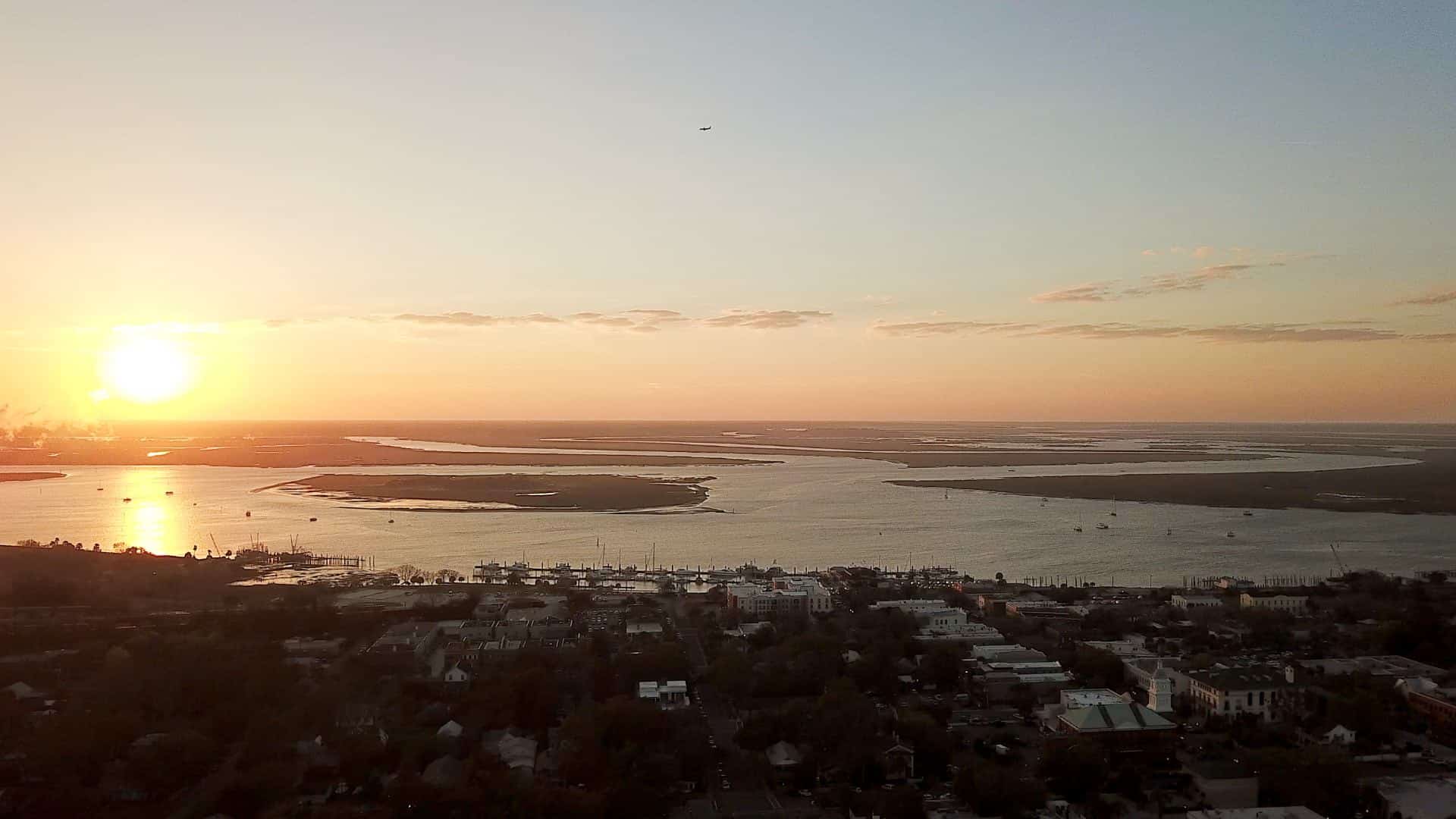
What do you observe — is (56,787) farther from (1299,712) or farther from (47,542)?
(47,542)

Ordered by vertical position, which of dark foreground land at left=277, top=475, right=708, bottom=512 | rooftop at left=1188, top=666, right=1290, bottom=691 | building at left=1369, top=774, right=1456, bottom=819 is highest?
dark foreground land at left=277, top=475, right=708, bottom=512

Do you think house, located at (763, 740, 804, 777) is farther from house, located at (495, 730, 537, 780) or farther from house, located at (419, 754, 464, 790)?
house, located at (419, 754, 464, 790)

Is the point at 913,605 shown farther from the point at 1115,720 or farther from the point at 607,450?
the point at 607,450

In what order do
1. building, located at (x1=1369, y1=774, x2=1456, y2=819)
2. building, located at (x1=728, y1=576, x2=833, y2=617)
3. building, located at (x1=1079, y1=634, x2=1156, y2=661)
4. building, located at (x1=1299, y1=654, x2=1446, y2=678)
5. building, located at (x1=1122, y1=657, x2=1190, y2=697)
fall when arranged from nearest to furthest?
1. building, located at (x1=1369, y1=774, x2=1456, y2=819)
2. building, located at (x1=1122, y1=657, x2=1190, y2=697)
3. building, located at (x1=1299, y1=654, x2=1446, y2=678)
4. building, located at (x1=1079, y1=634, x2=1156, y2=661)
5. building, located at (x1=728, y1=576, x2=833, y2=617)

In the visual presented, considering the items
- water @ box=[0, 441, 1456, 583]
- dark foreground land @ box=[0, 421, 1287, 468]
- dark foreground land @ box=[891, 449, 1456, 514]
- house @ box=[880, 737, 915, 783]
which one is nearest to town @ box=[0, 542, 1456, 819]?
house @ box=[880, 737, 915, 783]

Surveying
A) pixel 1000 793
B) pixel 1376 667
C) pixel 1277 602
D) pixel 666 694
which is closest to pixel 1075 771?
pixel 1000 793

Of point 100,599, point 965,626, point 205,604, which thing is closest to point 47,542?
point 100,599
